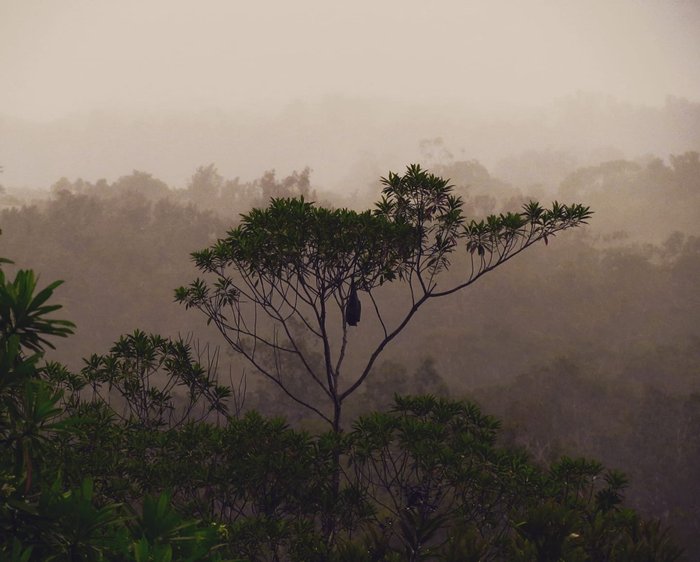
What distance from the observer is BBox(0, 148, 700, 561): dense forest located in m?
4.07

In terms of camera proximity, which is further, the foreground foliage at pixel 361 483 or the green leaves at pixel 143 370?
the green leaves at pixel 143 370

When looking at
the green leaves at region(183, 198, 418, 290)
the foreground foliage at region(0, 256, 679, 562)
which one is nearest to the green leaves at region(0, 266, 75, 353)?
the foreground foliage at region(0, 256, 679, 562)

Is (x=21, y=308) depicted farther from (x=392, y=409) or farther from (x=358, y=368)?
(x=358, y=368)

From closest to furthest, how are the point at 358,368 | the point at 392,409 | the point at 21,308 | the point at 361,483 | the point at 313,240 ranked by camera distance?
the point at 21,308, the point at 361,483, the point at 313,240, the point at 392,409, the point at 358,368

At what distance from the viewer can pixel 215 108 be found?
172 m

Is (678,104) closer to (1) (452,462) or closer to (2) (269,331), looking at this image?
(2) (269,331)

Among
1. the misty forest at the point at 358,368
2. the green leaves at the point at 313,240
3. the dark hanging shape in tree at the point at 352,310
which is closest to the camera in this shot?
the misty forest at the point at 358,368

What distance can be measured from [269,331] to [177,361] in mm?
30449

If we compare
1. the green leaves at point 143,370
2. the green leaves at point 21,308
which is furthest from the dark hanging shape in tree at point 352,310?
the green leaves at point 21,308

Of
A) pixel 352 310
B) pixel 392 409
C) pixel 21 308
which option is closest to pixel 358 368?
pixel 392 409

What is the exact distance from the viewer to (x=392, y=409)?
8.23m

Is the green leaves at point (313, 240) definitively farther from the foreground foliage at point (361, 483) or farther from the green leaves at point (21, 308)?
the green leaves at point (21, 308)

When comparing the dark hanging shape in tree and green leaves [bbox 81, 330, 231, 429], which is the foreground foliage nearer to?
green leaves [bbox 81, 330, 231, 429]

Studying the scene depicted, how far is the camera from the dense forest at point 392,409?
4070 millimetres
